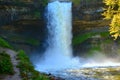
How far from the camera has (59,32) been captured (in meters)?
44.2

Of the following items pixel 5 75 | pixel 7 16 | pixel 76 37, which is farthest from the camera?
pixel 76 37

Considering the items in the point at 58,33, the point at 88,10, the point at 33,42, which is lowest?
the point at 33,42

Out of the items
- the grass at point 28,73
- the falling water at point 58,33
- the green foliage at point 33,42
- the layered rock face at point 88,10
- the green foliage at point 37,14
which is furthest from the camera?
the green foliage at point 33,42

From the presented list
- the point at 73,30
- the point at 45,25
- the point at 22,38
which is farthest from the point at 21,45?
the point at 73,30

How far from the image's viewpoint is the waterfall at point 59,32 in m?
43.2

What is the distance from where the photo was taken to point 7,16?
4188cm

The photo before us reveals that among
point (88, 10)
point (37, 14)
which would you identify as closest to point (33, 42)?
point (37, 14)

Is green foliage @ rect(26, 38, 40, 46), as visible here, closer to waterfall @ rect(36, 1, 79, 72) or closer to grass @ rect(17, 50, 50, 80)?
waterfall @ rect(36, 1, 79, 72)

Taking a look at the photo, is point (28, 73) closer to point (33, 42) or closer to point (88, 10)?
point (33, 42)

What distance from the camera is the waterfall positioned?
142ft

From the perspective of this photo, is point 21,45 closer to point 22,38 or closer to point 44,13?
point 22,38

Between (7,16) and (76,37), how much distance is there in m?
9.15

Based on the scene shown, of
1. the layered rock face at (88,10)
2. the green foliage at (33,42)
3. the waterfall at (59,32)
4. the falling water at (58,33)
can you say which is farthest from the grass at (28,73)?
the layered rock face at (88,10)

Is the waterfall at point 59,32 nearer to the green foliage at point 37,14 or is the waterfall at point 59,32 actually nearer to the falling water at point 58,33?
the falling water at point 58,33
